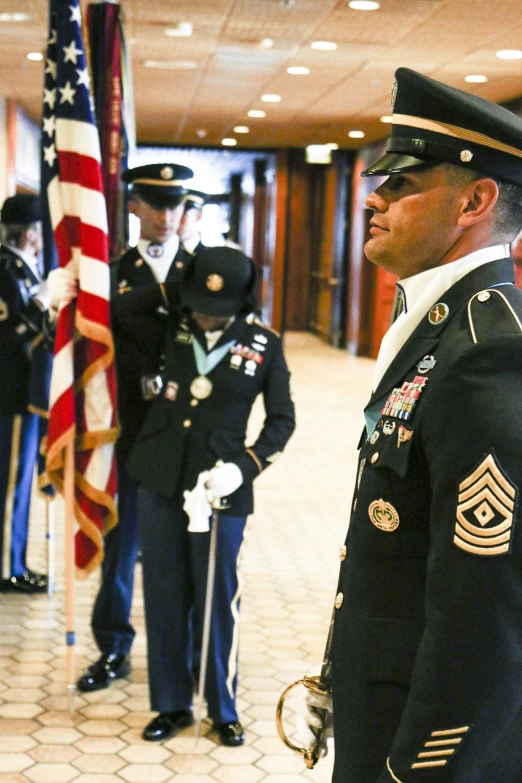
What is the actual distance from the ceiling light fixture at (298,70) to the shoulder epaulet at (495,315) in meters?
8.85

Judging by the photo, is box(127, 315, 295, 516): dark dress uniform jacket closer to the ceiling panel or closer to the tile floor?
the tile floor

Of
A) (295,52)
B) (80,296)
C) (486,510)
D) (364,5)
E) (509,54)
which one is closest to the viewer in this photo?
(486,510)

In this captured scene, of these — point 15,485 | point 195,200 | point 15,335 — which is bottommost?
point 15,485

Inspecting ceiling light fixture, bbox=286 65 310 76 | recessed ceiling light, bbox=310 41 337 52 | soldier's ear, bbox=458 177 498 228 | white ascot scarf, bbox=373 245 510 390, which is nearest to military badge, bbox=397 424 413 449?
white ascot scarf, bbox=373 245 510 390

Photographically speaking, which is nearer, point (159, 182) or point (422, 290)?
point (422, 290)

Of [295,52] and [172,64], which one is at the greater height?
[172,64]

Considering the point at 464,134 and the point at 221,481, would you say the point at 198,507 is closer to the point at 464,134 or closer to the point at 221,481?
the point at 221,481

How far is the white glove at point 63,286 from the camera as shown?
335 centimetres

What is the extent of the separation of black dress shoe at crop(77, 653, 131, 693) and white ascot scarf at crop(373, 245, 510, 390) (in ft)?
8.34

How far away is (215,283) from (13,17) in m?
5.71

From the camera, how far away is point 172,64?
32.1 ft

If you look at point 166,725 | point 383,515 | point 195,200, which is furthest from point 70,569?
point 195,200

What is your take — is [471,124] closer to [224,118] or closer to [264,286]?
[224,118]

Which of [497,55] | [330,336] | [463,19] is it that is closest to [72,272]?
[463,19]
